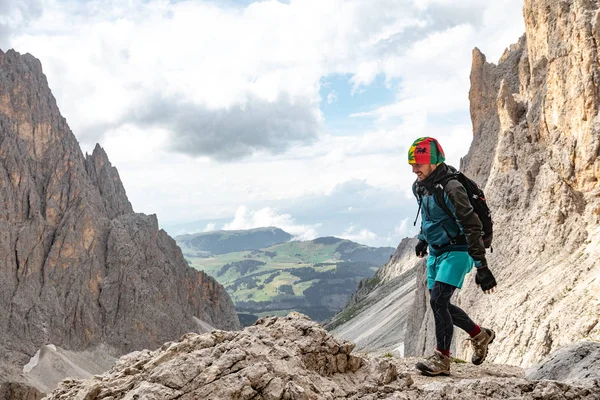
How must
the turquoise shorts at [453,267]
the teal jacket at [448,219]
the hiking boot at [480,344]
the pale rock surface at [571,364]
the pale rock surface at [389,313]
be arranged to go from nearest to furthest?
1. the pale rock surface at [571,364]
2. the teal jacket at [448,219]
3. the turquoise shorts at [453,267]
4. the hiking boot at [480,344]
5. the pale rock surface at [389,313]

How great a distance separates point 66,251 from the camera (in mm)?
133500

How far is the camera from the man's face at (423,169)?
331 inches

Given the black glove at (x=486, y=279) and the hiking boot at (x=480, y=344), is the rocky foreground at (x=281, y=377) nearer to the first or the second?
the hiking boot at (x=480, y=344)

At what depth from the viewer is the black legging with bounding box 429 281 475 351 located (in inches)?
329

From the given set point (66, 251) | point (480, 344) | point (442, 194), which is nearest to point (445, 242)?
point (442, 194)

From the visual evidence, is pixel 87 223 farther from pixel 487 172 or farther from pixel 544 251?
pixel 544 251

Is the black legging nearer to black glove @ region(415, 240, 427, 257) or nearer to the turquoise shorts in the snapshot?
the turquoise shorts

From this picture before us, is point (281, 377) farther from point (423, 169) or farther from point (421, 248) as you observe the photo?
point (421, 248)

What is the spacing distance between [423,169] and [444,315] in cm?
251

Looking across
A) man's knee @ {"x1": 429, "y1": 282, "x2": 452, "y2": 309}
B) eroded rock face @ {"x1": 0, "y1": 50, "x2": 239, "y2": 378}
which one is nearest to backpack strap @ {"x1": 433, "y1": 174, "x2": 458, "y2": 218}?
man's knee @ {"x1": 429, "y1": 282, "x2": 452, "y2": 309}

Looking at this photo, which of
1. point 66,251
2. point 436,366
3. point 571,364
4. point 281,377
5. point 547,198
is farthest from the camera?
point 66,251

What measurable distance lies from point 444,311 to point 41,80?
6845 inches

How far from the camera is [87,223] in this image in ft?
458

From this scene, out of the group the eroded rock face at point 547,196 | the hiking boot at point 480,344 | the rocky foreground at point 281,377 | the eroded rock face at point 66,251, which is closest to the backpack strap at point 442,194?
the hiking boot at point 480,344
